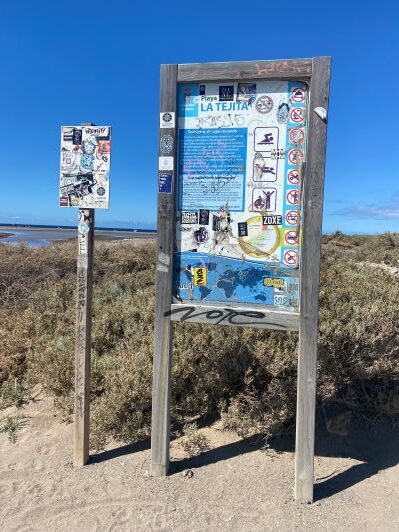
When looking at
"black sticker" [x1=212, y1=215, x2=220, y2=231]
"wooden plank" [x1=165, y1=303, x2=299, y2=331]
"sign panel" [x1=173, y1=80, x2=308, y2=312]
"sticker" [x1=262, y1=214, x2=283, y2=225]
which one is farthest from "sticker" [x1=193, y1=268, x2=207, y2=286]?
"sticker" [x1=262, y1=214, x2=283, y2=225]

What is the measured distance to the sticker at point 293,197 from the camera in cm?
297

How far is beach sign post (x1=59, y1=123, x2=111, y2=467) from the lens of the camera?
3336mm

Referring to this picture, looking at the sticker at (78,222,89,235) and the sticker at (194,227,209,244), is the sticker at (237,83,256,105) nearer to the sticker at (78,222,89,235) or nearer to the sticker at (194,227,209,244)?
the sticker at (194,227,209,244)

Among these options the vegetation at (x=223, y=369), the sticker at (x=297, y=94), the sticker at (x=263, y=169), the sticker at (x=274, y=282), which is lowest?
the vegetation at (x=223, y=369)

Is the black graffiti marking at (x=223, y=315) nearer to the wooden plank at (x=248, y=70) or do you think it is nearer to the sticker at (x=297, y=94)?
the sticker at (x=297, y=94)

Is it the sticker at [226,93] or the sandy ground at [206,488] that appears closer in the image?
the sandy ground at [206,488]

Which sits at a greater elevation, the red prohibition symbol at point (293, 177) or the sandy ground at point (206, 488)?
the red prohibition symbol at point (293, 177)

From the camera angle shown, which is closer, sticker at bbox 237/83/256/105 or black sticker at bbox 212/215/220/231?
Result: sticker at bbox 237/83/256/105

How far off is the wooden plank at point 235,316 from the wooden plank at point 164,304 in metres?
0.12

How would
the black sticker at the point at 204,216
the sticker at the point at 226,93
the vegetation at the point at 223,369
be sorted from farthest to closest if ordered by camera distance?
the vegetation at the point at 223,369 → the black sticker at the point at 204,216 → the sticker at the point at 226,93

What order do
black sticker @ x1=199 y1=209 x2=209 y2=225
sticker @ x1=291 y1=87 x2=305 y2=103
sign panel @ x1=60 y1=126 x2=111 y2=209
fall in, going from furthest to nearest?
sign panel @ x1=60 y1=126 x2=111 y2=209, black sticker @ x1=199 y1=209 x2=209 y2=225, sticker @ x1=291 y1=87 x2=305 y2=103

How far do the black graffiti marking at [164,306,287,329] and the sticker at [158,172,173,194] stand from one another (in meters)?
0.85

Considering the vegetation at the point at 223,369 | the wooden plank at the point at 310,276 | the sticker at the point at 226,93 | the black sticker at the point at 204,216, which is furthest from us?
the vegetation at the point at 223,369

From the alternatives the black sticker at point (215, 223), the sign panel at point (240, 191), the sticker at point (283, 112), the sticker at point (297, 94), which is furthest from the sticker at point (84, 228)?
the sticker at point (297, 94)
